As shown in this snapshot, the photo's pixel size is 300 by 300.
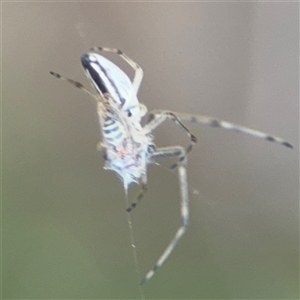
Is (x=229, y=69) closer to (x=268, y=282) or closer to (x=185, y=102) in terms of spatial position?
(x=185, y=102)

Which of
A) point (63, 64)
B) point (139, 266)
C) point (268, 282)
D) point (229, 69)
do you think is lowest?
point (139, 266)

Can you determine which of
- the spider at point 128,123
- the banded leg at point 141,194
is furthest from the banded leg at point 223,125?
the banded leg at point 141,194

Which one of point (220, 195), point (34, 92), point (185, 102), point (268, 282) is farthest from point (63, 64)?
point (268, 282)

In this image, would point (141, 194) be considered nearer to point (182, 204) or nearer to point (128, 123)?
point (182, 204)

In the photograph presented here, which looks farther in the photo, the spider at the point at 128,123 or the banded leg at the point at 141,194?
the banded leg at the point at 141,194

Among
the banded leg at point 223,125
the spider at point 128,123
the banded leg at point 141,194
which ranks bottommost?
the banded leg at point 141,194

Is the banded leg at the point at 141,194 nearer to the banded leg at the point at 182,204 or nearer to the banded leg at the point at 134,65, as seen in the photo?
the banded leg at the point at 182,204

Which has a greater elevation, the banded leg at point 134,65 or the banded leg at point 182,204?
the banded leg at point 134,65
